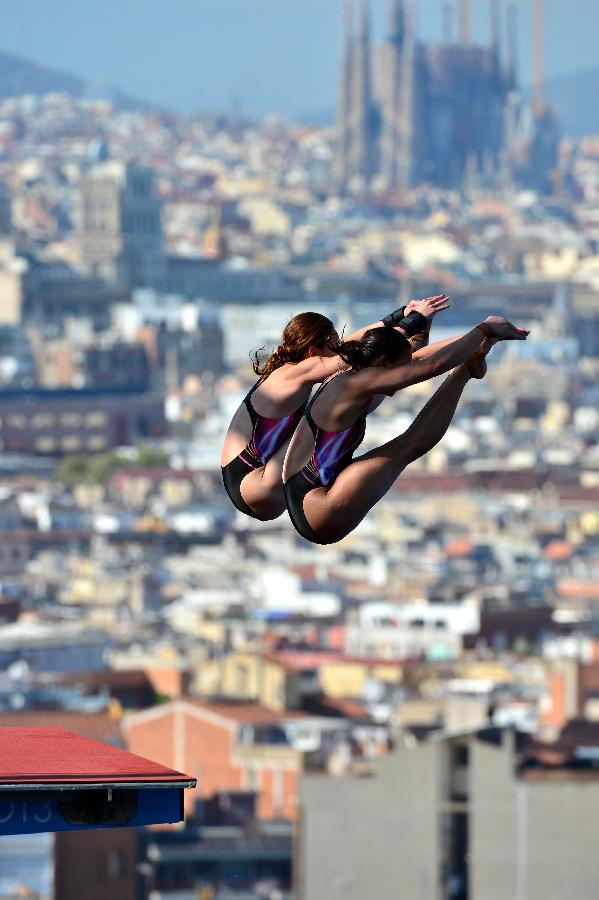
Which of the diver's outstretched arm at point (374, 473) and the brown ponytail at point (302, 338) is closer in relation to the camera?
the diver's outstretched arm at point (374, 473)

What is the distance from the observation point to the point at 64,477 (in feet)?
216

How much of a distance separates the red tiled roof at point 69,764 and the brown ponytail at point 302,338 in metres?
0.77

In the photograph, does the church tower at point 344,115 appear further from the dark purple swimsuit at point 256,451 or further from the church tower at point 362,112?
the dark purple swimsuit at point 256,451

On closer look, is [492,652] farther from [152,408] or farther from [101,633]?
[152,408]

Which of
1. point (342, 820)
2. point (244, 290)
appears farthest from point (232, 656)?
point (244, 290)

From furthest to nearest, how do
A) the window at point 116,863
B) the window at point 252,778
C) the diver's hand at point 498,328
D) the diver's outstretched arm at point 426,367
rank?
the window at point 252,778 < the window at point 116,863 < the diver's hand at point 498,328 < the diver's outstretched arm at point 426,367

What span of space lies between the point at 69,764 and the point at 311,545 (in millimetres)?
45103

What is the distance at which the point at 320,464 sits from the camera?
6199mm

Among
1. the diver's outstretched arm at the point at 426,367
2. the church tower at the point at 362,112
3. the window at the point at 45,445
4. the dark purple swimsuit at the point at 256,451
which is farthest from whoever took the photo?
the church tower at the point at 362,112

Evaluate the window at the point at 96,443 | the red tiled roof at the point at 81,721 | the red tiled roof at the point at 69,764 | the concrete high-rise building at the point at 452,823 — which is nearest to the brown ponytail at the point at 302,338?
the red tiled roof at the point at 69,764

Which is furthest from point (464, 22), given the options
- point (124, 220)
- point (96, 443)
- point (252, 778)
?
point (252, 778)

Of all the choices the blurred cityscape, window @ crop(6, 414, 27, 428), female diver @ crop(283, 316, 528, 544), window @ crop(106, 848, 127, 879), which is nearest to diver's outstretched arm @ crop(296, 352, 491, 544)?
female diver @ crop(283, 316, 528, 544)

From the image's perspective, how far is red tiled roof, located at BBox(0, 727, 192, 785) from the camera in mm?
5578

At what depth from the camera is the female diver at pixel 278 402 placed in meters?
6.28
